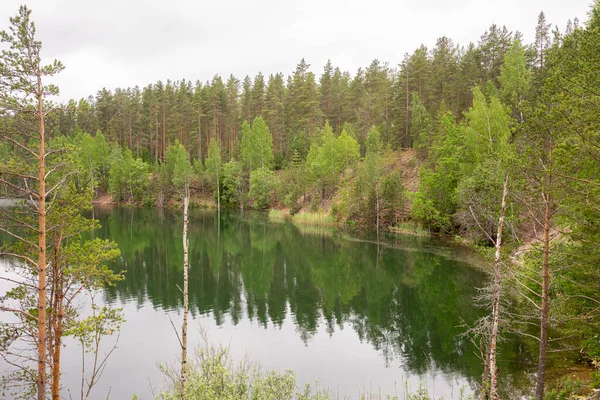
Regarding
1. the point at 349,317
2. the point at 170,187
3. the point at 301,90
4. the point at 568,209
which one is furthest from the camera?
the point at 170,187

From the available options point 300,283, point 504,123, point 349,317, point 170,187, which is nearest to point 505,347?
point 349,317

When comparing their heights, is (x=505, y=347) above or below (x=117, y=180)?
below

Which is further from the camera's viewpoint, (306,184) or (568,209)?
(306,184)

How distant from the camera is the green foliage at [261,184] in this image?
258ft

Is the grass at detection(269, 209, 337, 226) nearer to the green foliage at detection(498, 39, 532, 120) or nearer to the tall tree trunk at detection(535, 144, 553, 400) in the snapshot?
the green foliage at detection(498, 39, 532, 120)

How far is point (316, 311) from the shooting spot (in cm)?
2809

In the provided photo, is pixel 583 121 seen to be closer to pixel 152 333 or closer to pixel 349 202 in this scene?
pixel 152 333

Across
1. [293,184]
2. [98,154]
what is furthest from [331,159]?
[98,154]

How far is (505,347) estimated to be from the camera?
20.6 metres

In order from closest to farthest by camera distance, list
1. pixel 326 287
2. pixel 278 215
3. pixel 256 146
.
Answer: pixel 326 287
pixel 278 215
pixel 256 146

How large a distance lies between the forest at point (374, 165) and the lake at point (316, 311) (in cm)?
246

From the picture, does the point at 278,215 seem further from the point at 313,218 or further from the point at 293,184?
the point at 313,218

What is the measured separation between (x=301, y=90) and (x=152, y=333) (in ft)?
228

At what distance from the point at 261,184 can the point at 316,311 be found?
52723 mm
